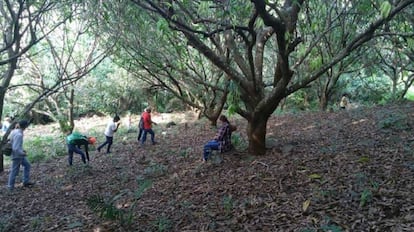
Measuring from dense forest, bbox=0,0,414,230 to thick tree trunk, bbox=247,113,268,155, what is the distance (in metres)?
0.02

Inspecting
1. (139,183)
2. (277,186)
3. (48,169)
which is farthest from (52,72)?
(277,186)

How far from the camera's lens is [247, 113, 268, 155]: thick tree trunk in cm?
836

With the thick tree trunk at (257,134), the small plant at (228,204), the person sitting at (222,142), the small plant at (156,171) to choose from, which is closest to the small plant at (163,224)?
the small plant at (228,204)

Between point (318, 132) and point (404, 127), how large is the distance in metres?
2.38

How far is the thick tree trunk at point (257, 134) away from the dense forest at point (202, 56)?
0.9 inches

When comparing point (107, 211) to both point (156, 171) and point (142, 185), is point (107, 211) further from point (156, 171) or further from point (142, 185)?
point (156, 171)

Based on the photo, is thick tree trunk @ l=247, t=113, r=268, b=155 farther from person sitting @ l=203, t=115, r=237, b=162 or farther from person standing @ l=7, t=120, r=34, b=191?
person standing @ l=7, t=120, r=34, b=191

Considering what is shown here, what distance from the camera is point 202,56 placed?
1702 centimetres

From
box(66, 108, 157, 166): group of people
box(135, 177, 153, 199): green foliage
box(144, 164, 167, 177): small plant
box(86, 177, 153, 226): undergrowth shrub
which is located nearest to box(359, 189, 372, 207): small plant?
box(86, 177, 153, 226): undergrowth shrub

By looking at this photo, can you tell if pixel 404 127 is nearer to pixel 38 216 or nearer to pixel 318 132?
pixel 318 132

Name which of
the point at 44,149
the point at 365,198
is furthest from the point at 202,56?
the point at 365,198

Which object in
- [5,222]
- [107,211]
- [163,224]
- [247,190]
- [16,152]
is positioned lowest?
[5,222]

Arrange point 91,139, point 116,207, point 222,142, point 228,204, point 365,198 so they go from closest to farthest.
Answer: point 365,198, point 228,204, point 116,207, point 222,142, point 91,139

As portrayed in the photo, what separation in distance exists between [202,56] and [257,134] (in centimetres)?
917
